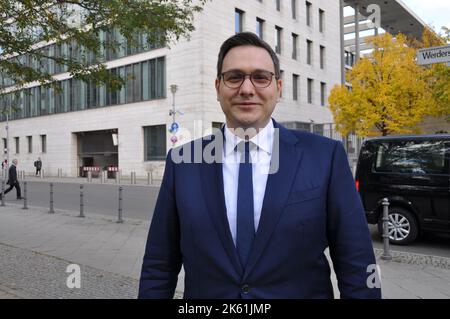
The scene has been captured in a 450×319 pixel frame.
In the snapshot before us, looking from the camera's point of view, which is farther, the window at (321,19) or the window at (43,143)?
the window at (43,143)

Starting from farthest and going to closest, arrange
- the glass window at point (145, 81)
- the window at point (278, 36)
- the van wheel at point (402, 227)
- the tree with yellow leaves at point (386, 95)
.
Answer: the window at point (278, 36)
the glass window at point (145, 81)
the tree with yellow leaves at point (386, 95)
the van wheel at point (402, 227)

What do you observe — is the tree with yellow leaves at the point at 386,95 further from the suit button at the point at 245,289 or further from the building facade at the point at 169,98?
the suit button at the point at 245,289

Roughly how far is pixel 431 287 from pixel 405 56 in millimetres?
23407

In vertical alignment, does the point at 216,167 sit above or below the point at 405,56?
below

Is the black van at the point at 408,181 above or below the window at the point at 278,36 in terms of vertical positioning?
below

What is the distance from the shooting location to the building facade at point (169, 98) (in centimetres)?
2867

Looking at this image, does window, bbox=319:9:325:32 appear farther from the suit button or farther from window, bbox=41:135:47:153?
the suit button

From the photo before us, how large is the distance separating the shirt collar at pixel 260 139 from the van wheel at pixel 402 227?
272 inches

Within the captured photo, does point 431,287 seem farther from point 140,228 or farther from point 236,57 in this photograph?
point 140,228

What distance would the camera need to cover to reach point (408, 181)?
793 cm

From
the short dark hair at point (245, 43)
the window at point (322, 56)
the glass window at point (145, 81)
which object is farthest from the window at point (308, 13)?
the short dark hair at point (245, 43)

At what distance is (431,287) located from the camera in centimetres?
536

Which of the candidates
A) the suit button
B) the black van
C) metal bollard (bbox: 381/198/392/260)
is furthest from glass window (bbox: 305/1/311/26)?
the suit button
